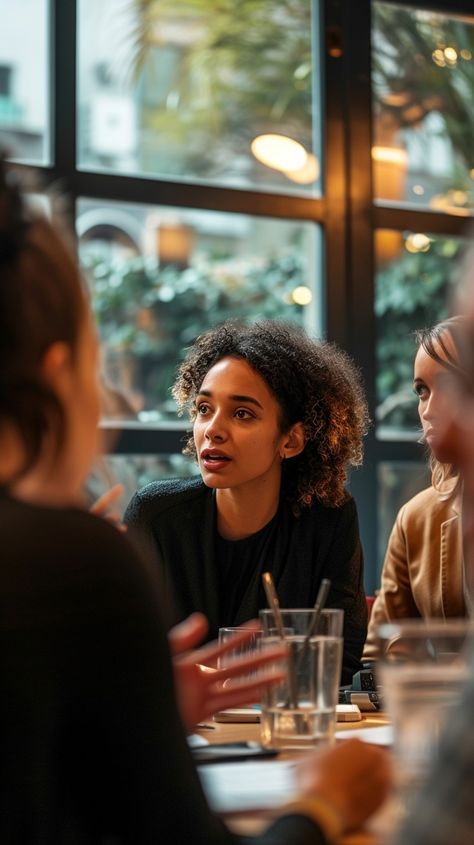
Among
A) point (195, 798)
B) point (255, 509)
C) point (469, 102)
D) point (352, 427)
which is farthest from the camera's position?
point (469, 102)

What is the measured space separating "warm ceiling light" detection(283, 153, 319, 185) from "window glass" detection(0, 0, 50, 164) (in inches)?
37.4

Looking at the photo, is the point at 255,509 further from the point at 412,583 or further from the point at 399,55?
the point at 399,55

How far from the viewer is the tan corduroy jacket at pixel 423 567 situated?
2826 mm

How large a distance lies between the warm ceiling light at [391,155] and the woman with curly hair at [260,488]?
4.71 feet

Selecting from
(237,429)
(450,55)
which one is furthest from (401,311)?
(237,429)

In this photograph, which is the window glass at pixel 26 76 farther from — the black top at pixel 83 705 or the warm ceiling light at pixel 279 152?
the black top at pixel 83 705

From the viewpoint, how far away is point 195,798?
93 cm

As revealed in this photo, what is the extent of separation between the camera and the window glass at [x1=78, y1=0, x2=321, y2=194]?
389 cm

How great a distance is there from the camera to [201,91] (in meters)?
4.10

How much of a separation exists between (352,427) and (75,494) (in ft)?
6.84

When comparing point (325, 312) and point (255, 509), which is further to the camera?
point (325, 312)

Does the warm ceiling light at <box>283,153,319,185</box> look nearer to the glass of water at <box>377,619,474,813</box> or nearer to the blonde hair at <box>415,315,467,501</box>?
the blonde hair at <box>415,315,467,501</box>

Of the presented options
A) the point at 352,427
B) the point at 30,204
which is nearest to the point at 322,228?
the point at 352,427

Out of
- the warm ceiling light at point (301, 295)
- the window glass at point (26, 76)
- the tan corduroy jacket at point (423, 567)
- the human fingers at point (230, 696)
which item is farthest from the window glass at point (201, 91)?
the human fingers at point (230, 696)
